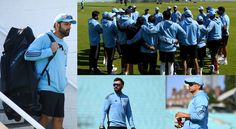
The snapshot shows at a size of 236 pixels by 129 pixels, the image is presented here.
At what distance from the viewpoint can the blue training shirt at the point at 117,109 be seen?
5.94 meters

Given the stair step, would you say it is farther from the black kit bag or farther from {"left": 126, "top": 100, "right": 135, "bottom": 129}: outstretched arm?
{"left": 126, "top": 100, "right": 135, "bottom": 129}: outstretched arm

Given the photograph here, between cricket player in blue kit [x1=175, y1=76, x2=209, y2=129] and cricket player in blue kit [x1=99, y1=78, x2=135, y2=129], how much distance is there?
24.0 inches

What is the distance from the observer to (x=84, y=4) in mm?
5805

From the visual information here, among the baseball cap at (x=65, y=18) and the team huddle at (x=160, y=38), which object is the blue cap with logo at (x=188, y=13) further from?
the baseball cap at (x=65, y=18)

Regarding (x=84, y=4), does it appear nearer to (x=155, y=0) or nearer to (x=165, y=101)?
(x=155, y=0)

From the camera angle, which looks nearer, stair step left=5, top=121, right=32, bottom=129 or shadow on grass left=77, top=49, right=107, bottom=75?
stair step left=5, top=121, right=32, bottom=129

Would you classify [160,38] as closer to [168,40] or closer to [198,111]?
[168,40]

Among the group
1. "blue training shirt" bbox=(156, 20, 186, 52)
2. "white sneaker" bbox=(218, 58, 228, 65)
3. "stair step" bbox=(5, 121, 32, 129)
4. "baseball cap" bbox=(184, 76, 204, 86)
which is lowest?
"stair step" bbox=(5, 121, 32, 129)

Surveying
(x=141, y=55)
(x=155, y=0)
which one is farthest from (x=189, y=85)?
(x=155, y=0)

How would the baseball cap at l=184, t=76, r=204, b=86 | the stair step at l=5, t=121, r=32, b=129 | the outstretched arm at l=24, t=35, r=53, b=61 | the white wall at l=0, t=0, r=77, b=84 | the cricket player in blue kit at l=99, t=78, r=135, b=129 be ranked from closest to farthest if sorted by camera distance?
1. the stair step at l=5, t=121, r=32, b=129
2. the outstretched arm at l=24, t=35, r=53, b=61
3. the baseball cap at l=184, t=76, r=204, b=86
4. the white wall at l=0, t=0, r=77, b=84
5. the cricket player in blue kit at l=99, t=78, r=135, b=129

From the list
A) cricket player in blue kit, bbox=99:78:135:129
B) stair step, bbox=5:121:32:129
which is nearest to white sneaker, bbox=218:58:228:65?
cricket player in blue kit, bbox=99:78:135:129

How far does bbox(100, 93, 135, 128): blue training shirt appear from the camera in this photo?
594 cm

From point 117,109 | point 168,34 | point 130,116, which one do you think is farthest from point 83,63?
point 168,34

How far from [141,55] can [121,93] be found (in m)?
0.51
